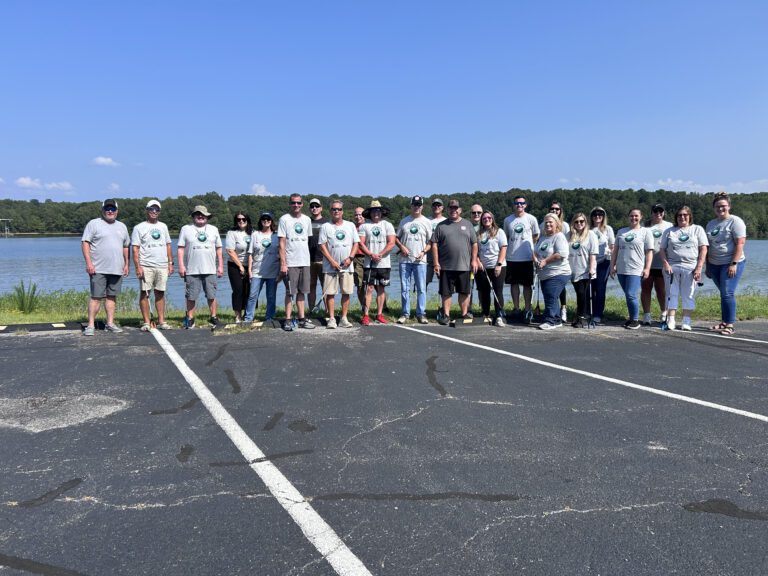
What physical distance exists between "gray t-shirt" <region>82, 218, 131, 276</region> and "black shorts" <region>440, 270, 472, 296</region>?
5131 mm

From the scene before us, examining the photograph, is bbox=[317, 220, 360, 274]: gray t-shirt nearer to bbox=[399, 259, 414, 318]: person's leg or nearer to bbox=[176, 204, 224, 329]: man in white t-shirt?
bbox=[399, 259, 414, 318]: person's leg

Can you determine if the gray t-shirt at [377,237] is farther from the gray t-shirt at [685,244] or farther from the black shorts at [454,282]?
the gray t-shirt at [685,244]

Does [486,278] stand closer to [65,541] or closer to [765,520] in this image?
[765,520]

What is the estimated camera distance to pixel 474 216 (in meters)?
9.41

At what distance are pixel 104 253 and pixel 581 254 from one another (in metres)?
7.49

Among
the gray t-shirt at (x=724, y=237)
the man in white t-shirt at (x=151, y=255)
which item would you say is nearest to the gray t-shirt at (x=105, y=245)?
the man in white t-shirt at (x=151, y=255)

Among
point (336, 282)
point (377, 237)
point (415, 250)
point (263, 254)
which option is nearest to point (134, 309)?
Result: point (263, 254)

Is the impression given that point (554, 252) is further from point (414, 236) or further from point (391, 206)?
point (391, 206)

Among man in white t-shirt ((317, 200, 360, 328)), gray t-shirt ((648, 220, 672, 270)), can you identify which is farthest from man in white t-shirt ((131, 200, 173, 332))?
gray t-shirt ((648, 220, 672, 270))

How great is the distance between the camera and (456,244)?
895 centimetres

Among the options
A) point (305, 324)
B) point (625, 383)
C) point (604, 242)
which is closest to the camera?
point (625, 383)

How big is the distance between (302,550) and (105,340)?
6.20m

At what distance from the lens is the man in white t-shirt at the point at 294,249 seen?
27.1 ft

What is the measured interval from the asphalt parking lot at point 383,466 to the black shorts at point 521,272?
3236 millimetres
